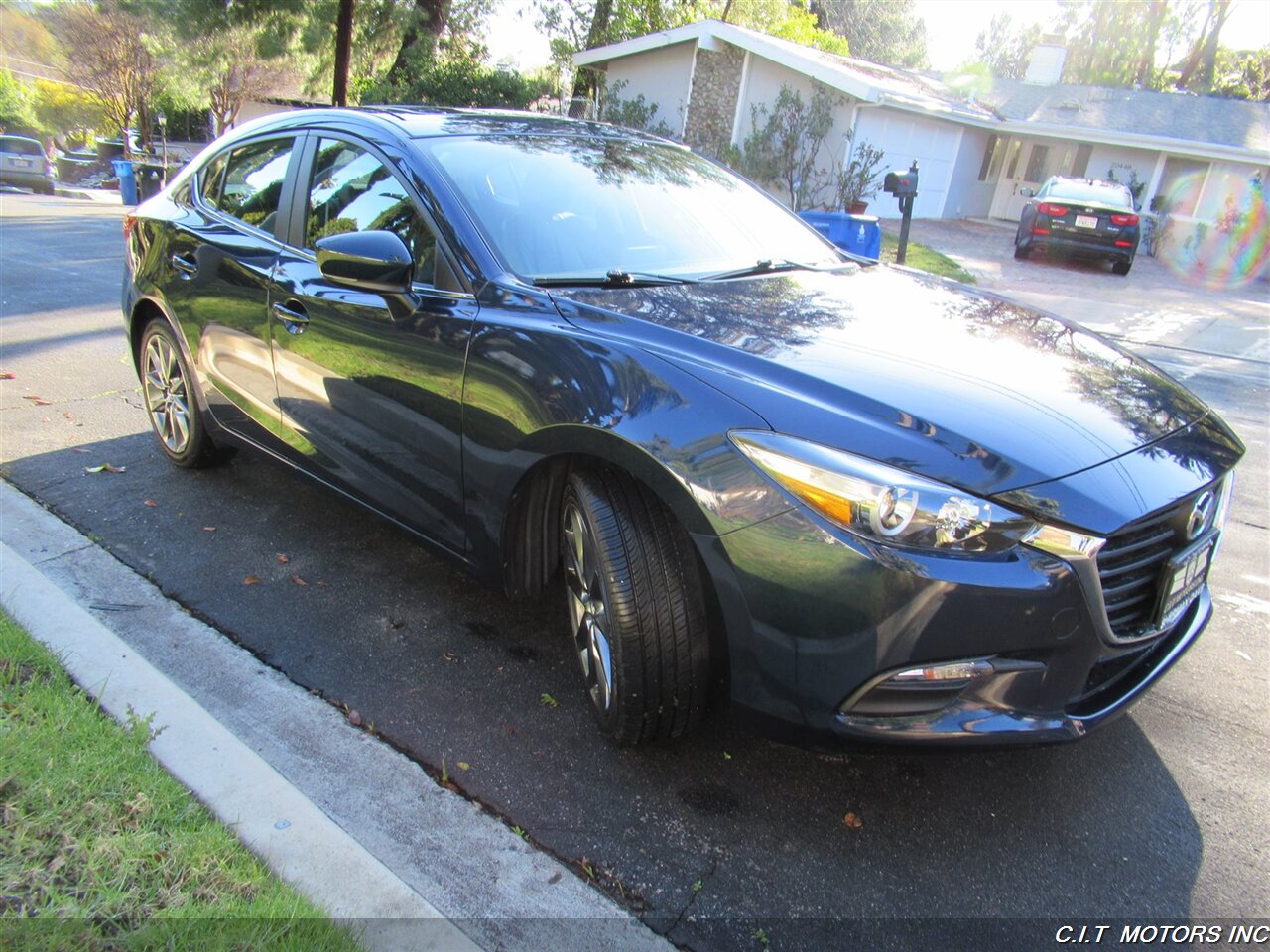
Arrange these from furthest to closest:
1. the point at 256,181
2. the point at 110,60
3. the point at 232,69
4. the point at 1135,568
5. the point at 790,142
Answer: the point at 110,60 → the point at 232,69 → the point at 790,142 → the point at 256,181 → the point at 1135,568

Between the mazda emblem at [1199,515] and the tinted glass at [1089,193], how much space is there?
16.2m

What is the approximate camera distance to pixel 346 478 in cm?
336

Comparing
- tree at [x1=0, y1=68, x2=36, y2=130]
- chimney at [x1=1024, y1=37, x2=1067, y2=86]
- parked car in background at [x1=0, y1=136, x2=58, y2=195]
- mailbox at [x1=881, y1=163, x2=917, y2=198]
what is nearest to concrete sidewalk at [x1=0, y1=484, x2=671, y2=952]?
mailbox at [x1=881, y1=163, x2=917, y2=198]

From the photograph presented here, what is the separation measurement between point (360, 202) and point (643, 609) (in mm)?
1945

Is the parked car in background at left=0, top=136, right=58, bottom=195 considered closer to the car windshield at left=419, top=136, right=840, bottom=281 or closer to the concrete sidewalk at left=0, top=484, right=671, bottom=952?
the concrete sidewalk at left=0, top=484, right=671, bottom=952

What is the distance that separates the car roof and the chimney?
3181 centimetres

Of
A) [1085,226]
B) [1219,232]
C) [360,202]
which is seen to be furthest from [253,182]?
[1219,232]

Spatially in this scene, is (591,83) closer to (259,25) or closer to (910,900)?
(259,25)

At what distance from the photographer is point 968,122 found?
22672 millimetres

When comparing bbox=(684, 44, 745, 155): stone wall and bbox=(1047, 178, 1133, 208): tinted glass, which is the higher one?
bbox=(684, 44, 745, 155): stone wall

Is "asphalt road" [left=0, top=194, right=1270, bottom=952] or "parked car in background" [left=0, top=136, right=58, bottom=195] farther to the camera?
"parked car in background" [left=0, top=136, right=58, bottom=195]

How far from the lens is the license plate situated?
2.27 meters

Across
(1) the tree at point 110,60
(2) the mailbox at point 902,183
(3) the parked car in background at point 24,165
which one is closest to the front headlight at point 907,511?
(2) the mailbox at point 902,183

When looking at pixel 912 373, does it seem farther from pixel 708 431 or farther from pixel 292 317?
pixel 292 317
